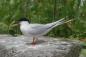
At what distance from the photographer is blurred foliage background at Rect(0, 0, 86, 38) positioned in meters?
5.82

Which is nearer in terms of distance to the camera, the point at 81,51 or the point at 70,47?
the point at 70,47

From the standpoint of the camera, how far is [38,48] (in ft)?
13.4

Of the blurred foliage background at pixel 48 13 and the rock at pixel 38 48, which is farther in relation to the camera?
the blurred foliage background at pixel 48 13

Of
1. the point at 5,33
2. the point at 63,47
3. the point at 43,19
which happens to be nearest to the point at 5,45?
the point at 63,47

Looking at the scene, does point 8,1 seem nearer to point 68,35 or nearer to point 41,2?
point 41,2

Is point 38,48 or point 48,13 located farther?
point 48,13

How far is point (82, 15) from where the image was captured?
6.07m

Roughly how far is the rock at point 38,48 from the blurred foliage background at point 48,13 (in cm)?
118

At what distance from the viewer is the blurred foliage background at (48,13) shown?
19.1 ft

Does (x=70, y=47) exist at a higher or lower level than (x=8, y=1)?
lower

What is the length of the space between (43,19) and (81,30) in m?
0.76

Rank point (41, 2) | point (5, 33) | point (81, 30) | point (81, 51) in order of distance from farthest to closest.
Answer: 1. point (41, 2)
2. point (81, 30)
3. point (5, 33)
4. point (81, 51)

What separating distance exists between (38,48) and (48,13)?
2.07 meters

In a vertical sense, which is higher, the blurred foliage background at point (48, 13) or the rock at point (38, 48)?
the blurred foliage background at point (48, 13)
